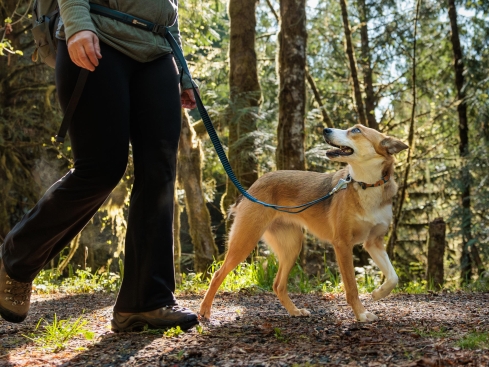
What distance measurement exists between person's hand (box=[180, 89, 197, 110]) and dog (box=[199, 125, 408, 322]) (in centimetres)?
133

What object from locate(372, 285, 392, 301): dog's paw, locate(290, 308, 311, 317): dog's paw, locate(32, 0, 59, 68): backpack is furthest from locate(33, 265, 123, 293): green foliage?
locate(32, 0, 59, 68): backpack

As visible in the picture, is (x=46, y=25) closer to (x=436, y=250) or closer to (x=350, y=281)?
(x=350, y=281)

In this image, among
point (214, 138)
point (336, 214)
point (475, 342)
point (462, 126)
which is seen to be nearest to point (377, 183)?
point (336, 214)

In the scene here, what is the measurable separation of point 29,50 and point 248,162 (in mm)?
6121

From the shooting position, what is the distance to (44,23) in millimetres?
3285

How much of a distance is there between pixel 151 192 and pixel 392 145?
7.93 feet

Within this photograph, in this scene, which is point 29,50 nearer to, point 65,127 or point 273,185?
point 273,185

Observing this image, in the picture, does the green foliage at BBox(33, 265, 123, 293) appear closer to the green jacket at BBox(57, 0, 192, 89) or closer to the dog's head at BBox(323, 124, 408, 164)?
the dog's head at BBox(323, 124, 408, 164)

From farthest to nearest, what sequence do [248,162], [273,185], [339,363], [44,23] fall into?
[248,162], [273,185], [44,23], [339,363]

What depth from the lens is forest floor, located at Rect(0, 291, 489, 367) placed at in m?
2.68

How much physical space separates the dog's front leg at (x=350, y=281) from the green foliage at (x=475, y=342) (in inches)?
48.6

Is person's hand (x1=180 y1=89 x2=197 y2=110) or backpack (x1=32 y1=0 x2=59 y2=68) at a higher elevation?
backpack (x1=32 y1=0 x2=59 y2=68)

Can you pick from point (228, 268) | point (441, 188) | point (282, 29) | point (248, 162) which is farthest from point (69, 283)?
point (441, 188)

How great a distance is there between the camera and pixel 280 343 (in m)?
3.09
